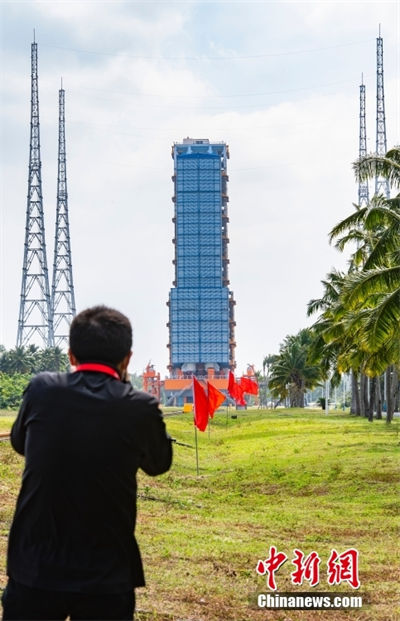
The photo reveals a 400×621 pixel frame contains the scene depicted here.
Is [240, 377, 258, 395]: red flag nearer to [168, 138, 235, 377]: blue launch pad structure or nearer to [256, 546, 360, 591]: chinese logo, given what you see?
[256, 546, 360, 591]: chinese logo

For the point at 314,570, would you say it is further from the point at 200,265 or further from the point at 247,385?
the point at 200,265

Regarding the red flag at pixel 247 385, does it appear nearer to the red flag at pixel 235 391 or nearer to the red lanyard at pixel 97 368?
the red flag at pixel 235 391

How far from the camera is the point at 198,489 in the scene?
67.5ft

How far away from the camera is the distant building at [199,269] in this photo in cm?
16612

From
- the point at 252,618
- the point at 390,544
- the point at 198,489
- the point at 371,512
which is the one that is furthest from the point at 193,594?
the point at 198,489

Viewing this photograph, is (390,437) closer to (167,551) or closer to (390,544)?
(390,544)

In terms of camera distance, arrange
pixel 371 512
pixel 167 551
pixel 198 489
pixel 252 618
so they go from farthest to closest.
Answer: pixel 198 489 < pixel 371 512 < pixel 167 551 < pixel 252 618

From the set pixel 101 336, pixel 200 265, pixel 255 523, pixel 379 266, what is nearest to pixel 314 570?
pixel 255 523

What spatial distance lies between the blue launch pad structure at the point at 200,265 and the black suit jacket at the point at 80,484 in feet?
532

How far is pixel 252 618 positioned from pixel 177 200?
524ft

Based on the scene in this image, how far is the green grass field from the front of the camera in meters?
8.39

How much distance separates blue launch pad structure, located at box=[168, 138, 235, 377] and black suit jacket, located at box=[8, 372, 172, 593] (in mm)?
162253

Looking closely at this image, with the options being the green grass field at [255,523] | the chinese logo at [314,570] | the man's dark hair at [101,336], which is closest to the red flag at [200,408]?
the green grass field at [255,523]

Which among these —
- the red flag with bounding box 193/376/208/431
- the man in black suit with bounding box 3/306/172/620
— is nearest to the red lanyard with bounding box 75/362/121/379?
the man in black suit with bounding box 3/306/172/620
